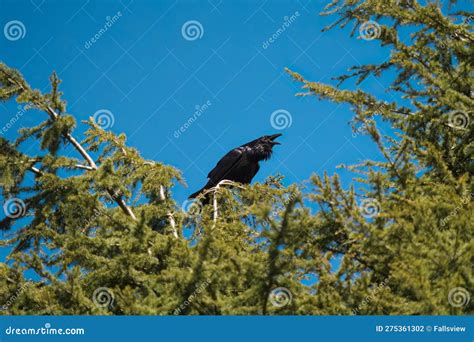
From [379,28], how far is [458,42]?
2.50 ft

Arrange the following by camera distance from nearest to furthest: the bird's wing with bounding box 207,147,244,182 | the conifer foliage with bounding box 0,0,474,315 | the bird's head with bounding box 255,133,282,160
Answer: the conifer foliage with bounding box 0,0,474,315
the bird's wing with bounding box 207,147,244,182
the bird's head with bounding box 255,133,282,160

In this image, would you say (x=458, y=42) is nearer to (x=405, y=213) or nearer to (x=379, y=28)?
(x=379, y=28)

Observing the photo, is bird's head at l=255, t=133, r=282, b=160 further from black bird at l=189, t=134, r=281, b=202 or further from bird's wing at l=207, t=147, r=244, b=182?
bird's wing at l=207, t=147, r=244, b=182

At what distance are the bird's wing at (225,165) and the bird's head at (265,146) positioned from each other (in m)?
0.30

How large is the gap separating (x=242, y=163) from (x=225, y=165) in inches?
10.2

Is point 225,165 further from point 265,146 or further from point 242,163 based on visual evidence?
point 265,146

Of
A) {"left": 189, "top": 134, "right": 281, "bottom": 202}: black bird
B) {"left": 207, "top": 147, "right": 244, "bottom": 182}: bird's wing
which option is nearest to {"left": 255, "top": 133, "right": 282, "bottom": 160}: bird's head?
{"left": 189, "top": 134, "right": 281, "bottom": 202}: black bird

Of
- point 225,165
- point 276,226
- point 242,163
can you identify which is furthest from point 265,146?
point 276,226

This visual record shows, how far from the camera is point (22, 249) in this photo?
17.8 feet

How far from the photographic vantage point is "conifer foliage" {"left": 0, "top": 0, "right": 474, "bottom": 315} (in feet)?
12.7

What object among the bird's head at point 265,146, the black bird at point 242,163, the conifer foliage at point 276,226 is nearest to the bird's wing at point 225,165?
the black bird at point 242,163

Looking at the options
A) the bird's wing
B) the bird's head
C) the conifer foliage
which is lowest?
the conifer foliage

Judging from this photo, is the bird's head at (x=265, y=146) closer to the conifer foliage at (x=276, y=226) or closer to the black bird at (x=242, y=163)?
the black bird at (x=242, y=163)

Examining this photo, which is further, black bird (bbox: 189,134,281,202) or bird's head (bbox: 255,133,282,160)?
bird's head (bbox: 255,133,282,160)
